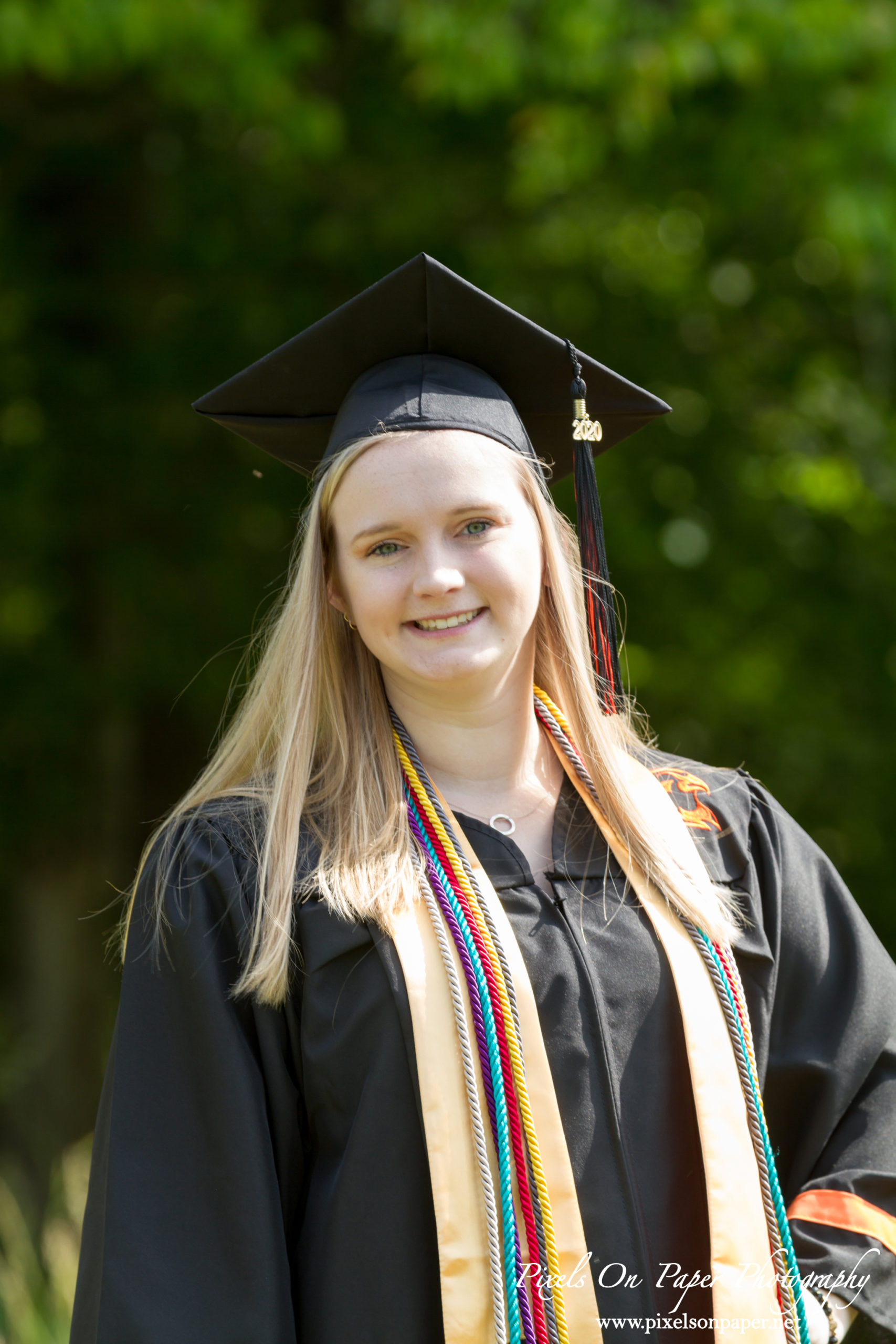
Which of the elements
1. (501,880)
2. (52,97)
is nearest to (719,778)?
(501,880)

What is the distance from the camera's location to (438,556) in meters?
2.06

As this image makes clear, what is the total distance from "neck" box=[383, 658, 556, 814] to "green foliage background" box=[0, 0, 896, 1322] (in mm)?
2360

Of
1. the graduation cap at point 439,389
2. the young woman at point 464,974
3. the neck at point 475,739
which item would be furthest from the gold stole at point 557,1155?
the graduation cap at point 439,389

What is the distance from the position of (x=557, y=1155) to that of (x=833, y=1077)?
0.54m

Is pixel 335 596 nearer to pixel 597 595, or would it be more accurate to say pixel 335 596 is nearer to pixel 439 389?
pixel 439 389

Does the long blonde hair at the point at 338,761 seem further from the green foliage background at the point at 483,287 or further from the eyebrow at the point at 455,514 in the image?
the green foliage background at the point at 483,287

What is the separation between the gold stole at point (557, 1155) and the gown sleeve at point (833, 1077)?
17cm

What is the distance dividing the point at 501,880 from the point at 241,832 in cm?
42

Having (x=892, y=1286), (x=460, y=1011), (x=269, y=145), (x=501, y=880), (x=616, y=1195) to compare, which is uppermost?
(x=269, y=145)

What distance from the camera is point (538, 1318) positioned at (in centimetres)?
184

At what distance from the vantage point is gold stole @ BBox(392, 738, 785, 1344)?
6.03 feet

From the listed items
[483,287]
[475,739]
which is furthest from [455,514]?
[483,287]

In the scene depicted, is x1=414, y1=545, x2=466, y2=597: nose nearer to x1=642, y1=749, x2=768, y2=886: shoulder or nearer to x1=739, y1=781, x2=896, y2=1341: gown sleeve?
x1=642, y1=749, x2=768, y2=886: shoulder

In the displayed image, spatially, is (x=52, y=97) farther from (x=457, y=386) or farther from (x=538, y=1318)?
(x=538, y=1318)
